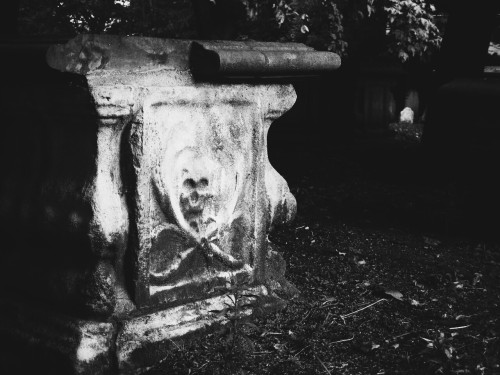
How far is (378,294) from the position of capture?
3.65 meters

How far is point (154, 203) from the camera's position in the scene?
284 cm

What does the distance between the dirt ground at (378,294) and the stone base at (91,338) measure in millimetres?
76

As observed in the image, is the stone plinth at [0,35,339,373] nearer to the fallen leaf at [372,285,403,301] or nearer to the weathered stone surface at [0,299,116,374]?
the weathered stone surface at [0,299,116,374]

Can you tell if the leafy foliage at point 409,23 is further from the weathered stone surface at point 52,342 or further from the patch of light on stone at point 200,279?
the weathered stone surface at point 52,342

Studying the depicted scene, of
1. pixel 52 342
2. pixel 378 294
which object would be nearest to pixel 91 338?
pixel 52 342

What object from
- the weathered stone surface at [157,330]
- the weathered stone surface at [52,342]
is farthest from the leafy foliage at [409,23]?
the weathered stone surface at [52,342]

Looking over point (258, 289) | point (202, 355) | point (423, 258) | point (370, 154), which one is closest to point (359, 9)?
point (370, 154)

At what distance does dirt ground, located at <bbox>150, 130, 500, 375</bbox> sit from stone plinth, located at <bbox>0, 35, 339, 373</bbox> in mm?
249

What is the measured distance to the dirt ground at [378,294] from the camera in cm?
289

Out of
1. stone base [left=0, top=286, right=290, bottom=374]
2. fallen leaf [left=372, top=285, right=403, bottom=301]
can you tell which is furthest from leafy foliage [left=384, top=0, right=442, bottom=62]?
stone base [left=0, top=286, right=290, bottom=374]

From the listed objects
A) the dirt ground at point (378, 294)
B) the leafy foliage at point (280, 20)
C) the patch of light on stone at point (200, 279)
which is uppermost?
the leafy foliage at point (280, 20)

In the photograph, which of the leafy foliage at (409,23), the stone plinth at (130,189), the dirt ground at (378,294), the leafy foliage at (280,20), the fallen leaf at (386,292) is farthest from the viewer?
the leafy foliage at (409,23)

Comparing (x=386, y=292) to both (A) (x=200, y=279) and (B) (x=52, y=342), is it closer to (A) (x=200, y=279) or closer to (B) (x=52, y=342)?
(A) (x=200, y=279)

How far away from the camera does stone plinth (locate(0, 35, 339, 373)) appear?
8.80 ft
